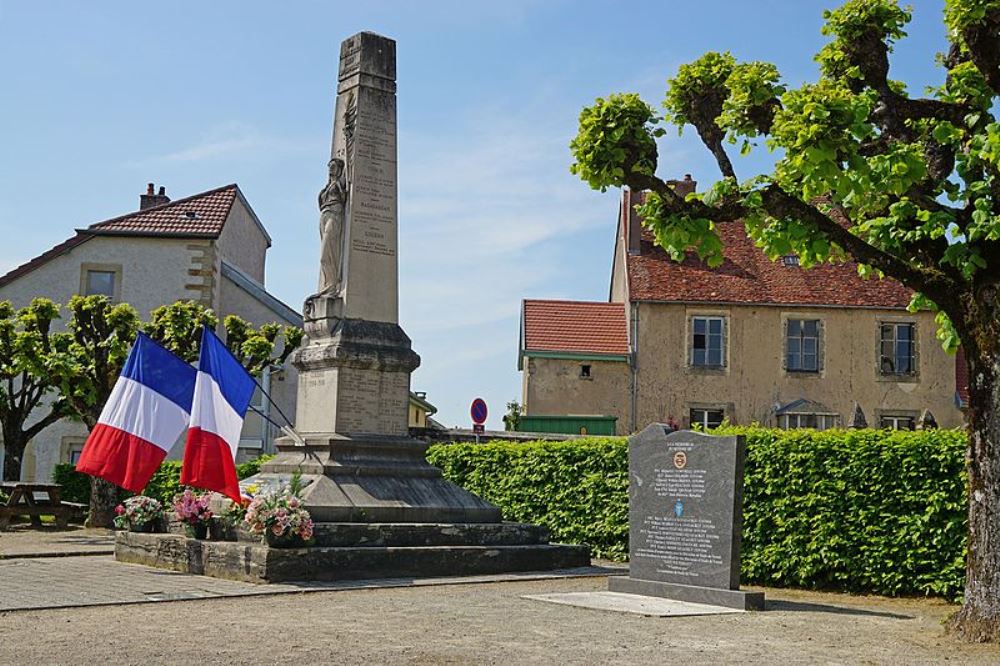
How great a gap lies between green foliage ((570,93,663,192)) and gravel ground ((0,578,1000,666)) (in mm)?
3985

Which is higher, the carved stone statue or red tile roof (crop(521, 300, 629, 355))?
red tile roof (crop(521, 300, 629, 355))

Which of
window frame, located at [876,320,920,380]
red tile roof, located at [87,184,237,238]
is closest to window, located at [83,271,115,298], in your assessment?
red tile roof, located at [87,184,237,238]

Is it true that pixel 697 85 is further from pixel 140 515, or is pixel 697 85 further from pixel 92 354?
pixel 92 354

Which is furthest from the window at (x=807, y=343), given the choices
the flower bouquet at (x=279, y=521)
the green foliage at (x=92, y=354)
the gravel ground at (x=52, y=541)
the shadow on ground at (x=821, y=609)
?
the flower bouquet at (x=279, y=521)

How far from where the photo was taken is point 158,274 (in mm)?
31688

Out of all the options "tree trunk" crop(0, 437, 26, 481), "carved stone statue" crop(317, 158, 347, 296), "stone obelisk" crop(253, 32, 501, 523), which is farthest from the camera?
"tree trunk" crop(0, 437, 26, 481)

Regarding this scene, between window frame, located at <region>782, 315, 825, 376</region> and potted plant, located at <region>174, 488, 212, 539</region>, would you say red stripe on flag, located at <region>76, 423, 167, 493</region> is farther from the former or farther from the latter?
window frame, located at <region>782, 315, 825, 376</region>

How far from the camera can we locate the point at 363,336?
604 inches

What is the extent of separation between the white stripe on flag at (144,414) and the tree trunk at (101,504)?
9.35 meters

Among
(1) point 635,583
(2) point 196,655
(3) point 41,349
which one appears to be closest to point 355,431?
(1) point 635,583

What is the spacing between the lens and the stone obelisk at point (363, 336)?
1505cm

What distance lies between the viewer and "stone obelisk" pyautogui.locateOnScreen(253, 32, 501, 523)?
1505 centimetres

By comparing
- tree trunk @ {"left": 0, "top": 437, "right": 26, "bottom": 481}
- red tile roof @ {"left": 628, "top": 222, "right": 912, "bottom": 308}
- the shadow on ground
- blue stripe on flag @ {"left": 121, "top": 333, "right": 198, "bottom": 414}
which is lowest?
the shadow on ground

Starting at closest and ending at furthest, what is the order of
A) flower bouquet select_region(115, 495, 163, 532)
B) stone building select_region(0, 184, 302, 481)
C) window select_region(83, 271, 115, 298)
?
flower bouquet select_region(115, 495, 163, 532), stone building select_region(0, 184, 302, 481), window select_region(83, 271, 115, 298)
